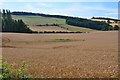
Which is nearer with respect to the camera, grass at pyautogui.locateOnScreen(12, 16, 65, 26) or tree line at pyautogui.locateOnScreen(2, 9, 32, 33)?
tree line at pyautogui.locateOnScreen(2, 9, 32, 33)

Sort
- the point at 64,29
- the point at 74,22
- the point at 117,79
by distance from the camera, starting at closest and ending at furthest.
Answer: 1. the point at 117,79
2. the point at 64,29
3. the point at 74,22

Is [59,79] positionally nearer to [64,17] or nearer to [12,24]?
[12,24]

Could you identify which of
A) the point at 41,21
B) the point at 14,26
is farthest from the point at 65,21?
the point at 14,26

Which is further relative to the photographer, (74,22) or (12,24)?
(74,22)

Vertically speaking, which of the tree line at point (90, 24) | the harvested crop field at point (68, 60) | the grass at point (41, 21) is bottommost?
the harvested crop field at point (68, 60)

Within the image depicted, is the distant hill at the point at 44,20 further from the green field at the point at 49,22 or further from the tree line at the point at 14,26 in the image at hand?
the tree line at the point at 14,26

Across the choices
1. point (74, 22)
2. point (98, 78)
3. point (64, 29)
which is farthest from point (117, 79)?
point (74, 22)

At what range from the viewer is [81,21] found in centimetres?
10338

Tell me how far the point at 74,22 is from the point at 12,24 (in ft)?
77.1

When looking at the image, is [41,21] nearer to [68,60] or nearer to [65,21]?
[65,21]

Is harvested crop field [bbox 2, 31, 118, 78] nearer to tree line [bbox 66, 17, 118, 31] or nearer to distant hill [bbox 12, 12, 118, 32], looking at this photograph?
tree line [bbox 66, 17, 118, 31]

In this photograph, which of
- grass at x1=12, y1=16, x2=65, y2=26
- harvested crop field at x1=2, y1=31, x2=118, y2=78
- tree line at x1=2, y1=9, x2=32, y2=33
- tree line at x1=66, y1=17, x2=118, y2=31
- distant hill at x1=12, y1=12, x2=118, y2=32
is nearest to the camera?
harvested crop field at x1=2, y1=31, x2=118, y2=78

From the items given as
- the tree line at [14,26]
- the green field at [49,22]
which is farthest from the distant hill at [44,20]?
the tree line at [14,26]

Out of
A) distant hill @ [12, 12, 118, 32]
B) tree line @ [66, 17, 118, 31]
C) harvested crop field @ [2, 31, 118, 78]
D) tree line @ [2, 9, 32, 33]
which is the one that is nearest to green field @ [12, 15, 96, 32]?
distant hill @ [12, 12, 118, 32]
